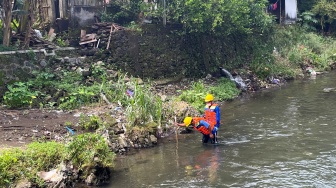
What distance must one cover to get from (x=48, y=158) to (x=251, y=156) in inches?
191

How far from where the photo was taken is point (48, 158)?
863 cm

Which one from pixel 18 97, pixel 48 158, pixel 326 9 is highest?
pixel 326 9

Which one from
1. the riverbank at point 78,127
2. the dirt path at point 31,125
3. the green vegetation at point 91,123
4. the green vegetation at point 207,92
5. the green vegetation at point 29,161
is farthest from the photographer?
the green vegetation at point 207,92

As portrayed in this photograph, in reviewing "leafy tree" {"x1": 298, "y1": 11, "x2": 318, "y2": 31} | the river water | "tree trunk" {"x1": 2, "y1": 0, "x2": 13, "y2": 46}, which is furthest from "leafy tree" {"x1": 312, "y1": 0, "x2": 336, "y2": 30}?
"tree trunk" {"x1": 2, "y1": 0, "x2": 13, "y2": 46}

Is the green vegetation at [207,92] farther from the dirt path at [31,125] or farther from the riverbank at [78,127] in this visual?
the dirt path at [31,125]

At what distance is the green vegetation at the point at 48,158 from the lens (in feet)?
26.0

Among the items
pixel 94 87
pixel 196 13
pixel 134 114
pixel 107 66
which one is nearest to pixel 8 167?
pixel 134 114

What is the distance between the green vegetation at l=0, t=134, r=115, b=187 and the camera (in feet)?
26.0

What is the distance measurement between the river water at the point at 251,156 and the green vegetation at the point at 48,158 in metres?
0.69

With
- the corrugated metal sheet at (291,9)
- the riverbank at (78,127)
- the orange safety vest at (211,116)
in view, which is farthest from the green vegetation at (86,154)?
the corrugated metal sheet at (291,9)

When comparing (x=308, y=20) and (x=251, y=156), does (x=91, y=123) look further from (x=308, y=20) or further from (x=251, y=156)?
(x=308, y=20)

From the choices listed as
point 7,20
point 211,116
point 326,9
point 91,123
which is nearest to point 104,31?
point 7,20

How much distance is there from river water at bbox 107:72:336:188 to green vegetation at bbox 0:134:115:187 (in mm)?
692

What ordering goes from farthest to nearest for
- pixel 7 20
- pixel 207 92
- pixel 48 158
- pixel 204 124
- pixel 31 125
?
pixel 207 92, pixel 7 20, pixel 31 125, pixel 204 124, pixel 48 158
